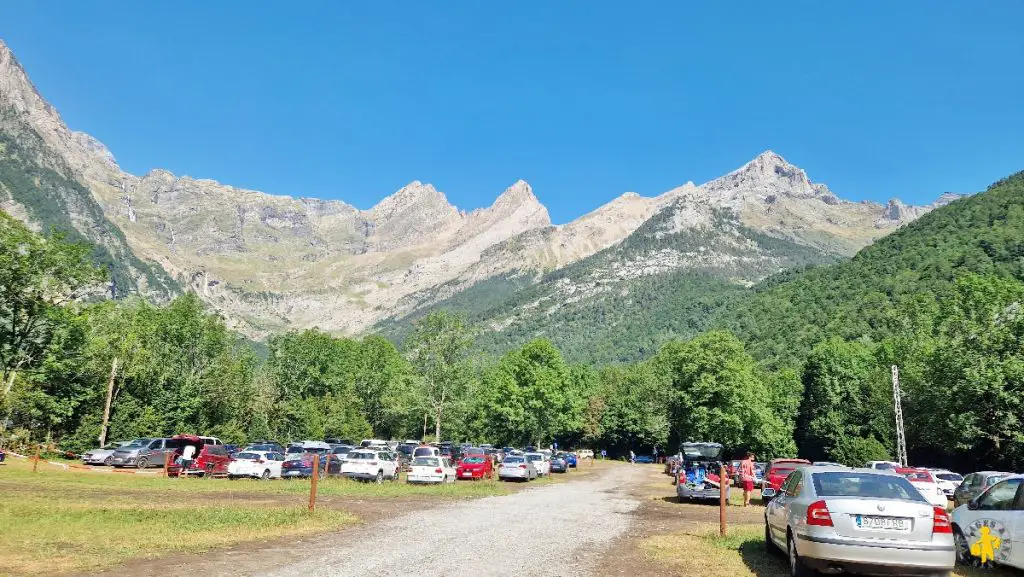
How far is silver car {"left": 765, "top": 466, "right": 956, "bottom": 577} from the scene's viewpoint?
9016 millimetres

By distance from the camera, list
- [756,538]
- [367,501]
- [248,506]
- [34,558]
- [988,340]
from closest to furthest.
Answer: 1. [34,558]
2. [756,538]
3. [248,506]
4. [367,501]
5. [988,340]

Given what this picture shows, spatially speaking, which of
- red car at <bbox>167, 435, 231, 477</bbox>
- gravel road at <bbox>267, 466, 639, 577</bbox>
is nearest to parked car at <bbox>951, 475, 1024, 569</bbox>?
gravel road at <bbox>267, 466, 639, 577</bbox>

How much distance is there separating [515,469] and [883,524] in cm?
3202

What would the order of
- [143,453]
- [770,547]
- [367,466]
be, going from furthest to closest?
[143,453] < [367,466] < [770,547]

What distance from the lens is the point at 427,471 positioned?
→ 111 feet

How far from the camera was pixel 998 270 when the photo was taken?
89562 millimetres

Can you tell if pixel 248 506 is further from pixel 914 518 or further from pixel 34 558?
pixel 914 518

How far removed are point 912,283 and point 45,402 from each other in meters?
114

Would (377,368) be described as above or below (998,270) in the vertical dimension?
below

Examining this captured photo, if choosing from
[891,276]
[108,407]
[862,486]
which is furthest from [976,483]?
[891,276]

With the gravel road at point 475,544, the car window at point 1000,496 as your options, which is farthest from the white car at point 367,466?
the car window at point 1000,496

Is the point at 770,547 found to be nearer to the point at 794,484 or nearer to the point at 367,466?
the point at 794,484

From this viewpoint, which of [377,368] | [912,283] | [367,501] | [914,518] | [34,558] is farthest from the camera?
[912,283]

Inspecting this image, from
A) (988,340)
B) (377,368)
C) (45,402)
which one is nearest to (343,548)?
(45,402)
